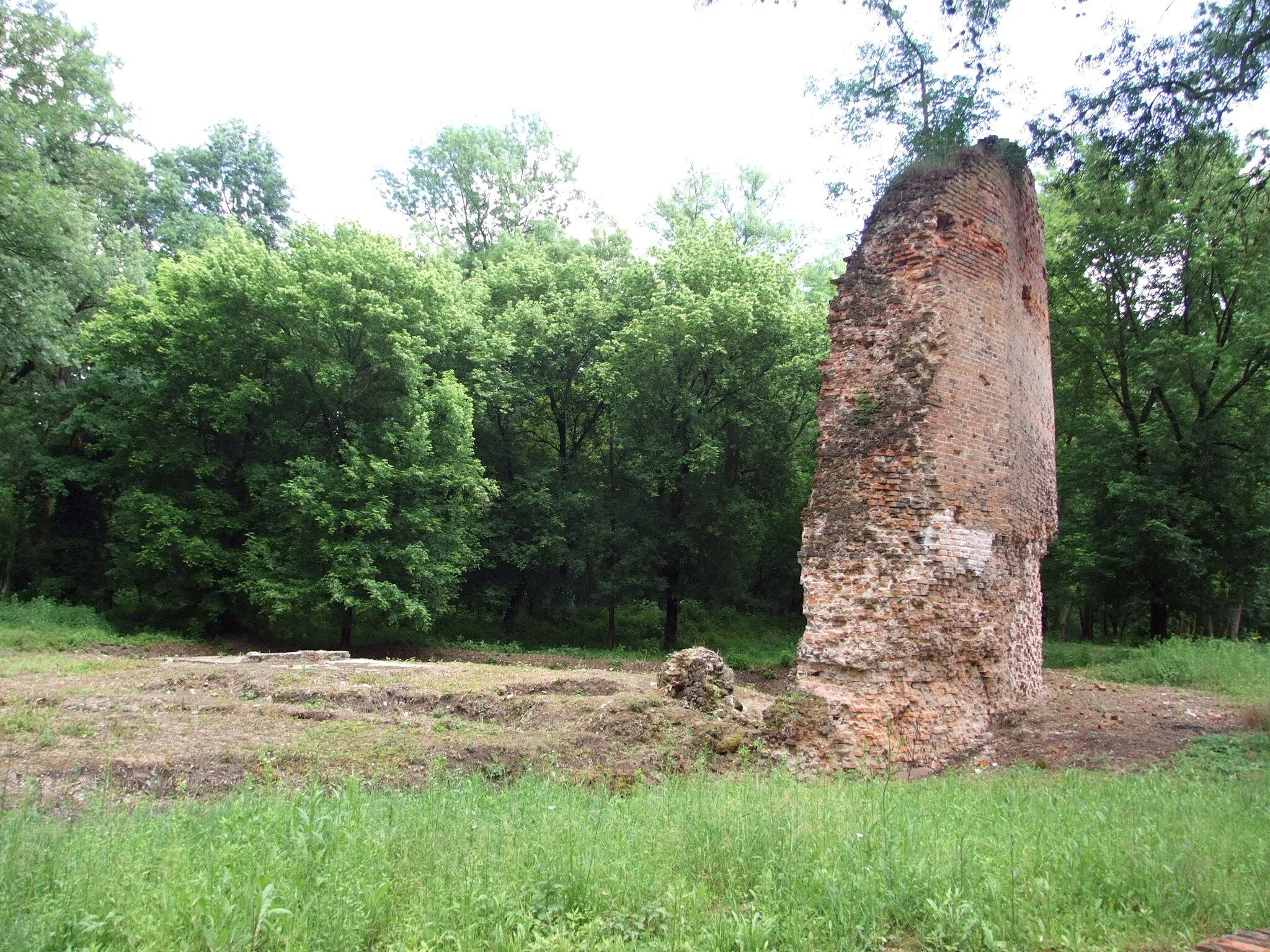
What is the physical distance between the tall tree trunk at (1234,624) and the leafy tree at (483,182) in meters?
25.4

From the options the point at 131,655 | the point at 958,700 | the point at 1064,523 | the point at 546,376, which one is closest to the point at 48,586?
the point at 131,655

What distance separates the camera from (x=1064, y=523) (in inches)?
841

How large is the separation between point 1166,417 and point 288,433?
2280cm

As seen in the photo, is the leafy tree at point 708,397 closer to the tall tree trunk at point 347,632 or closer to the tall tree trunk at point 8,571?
the tall tree trunk at point 347,632

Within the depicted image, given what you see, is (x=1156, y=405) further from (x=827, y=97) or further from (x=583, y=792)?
(x=583, y=792)

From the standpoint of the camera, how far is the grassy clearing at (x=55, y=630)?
50.8 feet

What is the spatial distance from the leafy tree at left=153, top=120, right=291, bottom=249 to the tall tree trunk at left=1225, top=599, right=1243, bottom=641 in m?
31.8

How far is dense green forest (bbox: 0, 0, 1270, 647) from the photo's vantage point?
17734mm

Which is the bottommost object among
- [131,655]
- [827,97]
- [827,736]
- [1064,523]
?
[131,655]

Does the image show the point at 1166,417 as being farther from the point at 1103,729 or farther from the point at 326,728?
the point at 326,728

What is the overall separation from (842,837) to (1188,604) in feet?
63.3

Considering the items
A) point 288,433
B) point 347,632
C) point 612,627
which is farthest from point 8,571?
point 612,627

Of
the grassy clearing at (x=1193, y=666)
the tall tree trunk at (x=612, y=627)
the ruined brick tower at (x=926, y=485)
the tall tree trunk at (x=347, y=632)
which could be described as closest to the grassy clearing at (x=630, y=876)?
the ruined brick tower at (x=926, y=485)

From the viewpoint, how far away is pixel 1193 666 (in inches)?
529
